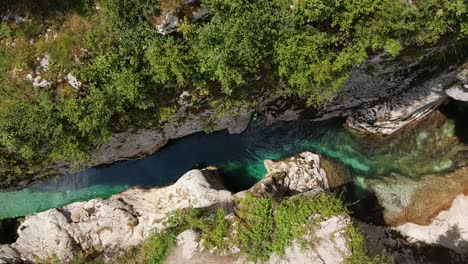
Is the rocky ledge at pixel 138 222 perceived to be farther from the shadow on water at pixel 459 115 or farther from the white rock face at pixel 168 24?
the shadow on water at pixel 459 115

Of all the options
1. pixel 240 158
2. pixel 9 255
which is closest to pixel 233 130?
pixel 240 158

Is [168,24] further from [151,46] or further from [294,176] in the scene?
[294,176]

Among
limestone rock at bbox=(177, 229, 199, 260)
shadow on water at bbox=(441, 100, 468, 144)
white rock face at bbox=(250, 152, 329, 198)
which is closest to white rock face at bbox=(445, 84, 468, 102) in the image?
shadow on water at bbox=(441, 100, 468, 144)

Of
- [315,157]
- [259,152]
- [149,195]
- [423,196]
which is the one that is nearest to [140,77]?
[149,195]

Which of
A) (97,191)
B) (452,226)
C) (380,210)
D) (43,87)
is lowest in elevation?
(452,226)

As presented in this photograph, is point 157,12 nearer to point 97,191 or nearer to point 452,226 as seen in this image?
point 97,191

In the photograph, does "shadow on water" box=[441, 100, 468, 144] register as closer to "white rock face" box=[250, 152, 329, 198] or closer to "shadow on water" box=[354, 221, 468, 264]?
"shadow on water" box=[354, 221, 468, 264]

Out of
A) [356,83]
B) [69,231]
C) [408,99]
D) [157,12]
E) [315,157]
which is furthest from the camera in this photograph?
[315,157]
